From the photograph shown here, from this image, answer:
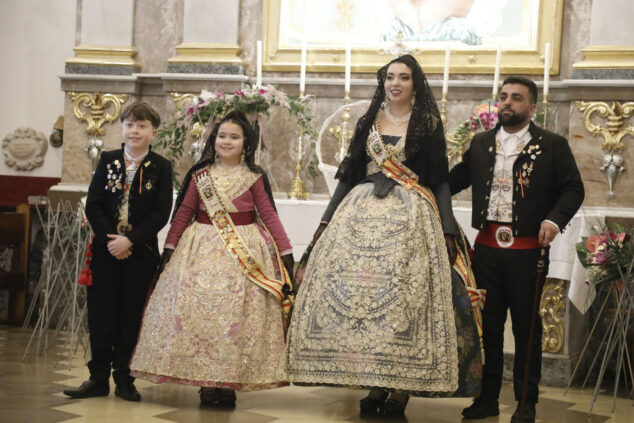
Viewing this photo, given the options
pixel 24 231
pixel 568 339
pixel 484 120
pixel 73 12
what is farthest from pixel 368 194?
pixel 73 12

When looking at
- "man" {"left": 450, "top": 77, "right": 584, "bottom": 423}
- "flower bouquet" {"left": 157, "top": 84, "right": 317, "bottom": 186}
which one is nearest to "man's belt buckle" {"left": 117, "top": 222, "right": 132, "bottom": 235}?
"flower bouquet" {"left": 157, "top": 84, "right": 317, "bottom": 186}

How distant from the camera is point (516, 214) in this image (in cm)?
408

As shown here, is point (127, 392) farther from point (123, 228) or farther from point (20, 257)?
point (20, 257)

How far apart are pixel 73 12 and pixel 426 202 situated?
4.63m

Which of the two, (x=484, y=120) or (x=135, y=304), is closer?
(x=135, y=304)

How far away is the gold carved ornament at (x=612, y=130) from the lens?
5.88 metres

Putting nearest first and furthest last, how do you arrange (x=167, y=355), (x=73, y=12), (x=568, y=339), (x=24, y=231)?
1. (x=167, y=355)
2. (x=568, y=339)
3. (x=24, y=231)
4. (x=73, y=12)

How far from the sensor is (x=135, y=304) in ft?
14.2

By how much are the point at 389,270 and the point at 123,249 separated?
1.24m

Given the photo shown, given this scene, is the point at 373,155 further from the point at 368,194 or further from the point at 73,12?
the point at 73,12

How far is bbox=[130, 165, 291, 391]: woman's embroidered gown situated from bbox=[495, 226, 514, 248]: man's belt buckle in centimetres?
103

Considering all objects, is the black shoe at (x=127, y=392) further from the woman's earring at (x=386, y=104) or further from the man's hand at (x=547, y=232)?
the man's hand at (x=547, y=232)

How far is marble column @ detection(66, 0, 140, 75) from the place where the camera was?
6840mm

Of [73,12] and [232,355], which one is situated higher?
[73,12]
